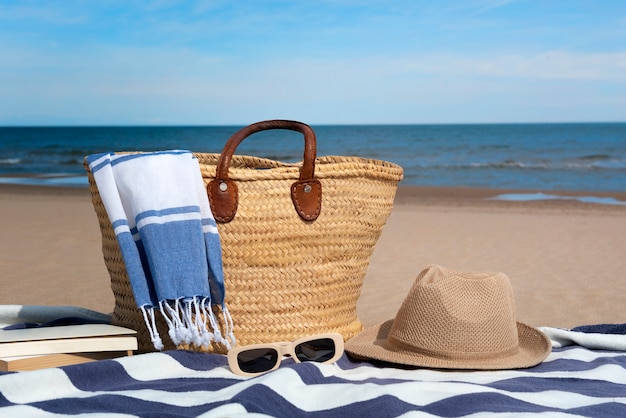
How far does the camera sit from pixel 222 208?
8.07 ft

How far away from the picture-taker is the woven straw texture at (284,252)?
2500 millimetres

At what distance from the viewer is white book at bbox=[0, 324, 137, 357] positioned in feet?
7.57

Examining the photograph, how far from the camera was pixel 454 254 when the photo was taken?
19.4 ft

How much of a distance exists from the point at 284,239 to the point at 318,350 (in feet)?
1.30

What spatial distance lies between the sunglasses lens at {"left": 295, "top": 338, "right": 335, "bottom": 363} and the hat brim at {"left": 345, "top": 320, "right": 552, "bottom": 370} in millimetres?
117

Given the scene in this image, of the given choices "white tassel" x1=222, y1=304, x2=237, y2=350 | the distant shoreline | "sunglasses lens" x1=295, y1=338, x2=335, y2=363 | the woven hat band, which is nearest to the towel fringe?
"white tassel" x1=222, y1=304, x2=237, y2=350

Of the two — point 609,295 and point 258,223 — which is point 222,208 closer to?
point 258,223

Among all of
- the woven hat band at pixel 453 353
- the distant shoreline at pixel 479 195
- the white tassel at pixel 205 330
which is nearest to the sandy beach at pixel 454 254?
the distant shoreline at pixel 479 195

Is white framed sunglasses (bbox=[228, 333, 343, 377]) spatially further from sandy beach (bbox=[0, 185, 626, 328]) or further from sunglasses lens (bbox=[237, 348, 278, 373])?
sandy beach (bbox=[0, 185, 626, 328])

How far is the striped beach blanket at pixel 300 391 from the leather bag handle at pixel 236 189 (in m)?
0.51

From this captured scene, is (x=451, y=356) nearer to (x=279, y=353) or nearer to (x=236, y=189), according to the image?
(x=279, y=353)

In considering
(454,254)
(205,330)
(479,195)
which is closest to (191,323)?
(205,330)

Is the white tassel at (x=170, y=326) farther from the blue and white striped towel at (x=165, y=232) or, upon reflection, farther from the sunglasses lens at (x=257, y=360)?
the sunglasses lens at (x=257, y=360)

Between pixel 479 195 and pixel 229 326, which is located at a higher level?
pixel 229 326
